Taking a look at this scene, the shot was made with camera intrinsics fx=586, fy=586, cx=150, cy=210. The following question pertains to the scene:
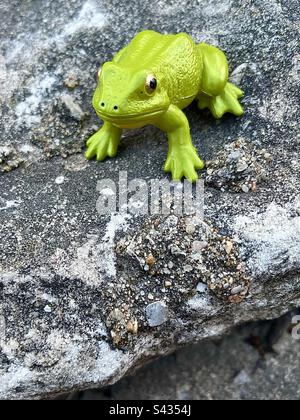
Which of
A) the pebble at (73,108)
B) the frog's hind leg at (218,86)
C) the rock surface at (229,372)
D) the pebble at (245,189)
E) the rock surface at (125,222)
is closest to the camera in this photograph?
the rock surface at (125,222)

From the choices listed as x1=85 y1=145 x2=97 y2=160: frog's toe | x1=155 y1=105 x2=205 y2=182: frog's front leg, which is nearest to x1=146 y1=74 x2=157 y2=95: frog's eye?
x1=155 y1=105 x2=205 y2=182: frog's front leg

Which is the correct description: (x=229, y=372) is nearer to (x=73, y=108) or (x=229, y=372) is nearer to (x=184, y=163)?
(x=184, y=163)

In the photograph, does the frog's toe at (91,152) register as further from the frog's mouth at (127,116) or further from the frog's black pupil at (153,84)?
the frog's black pupil at (153,84)

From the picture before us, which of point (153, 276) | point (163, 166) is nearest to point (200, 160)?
point (163, 166)

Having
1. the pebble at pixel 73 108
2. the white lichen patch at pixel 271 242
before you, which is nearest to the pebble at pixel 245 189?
the white lichen patch at pixel 271 242
